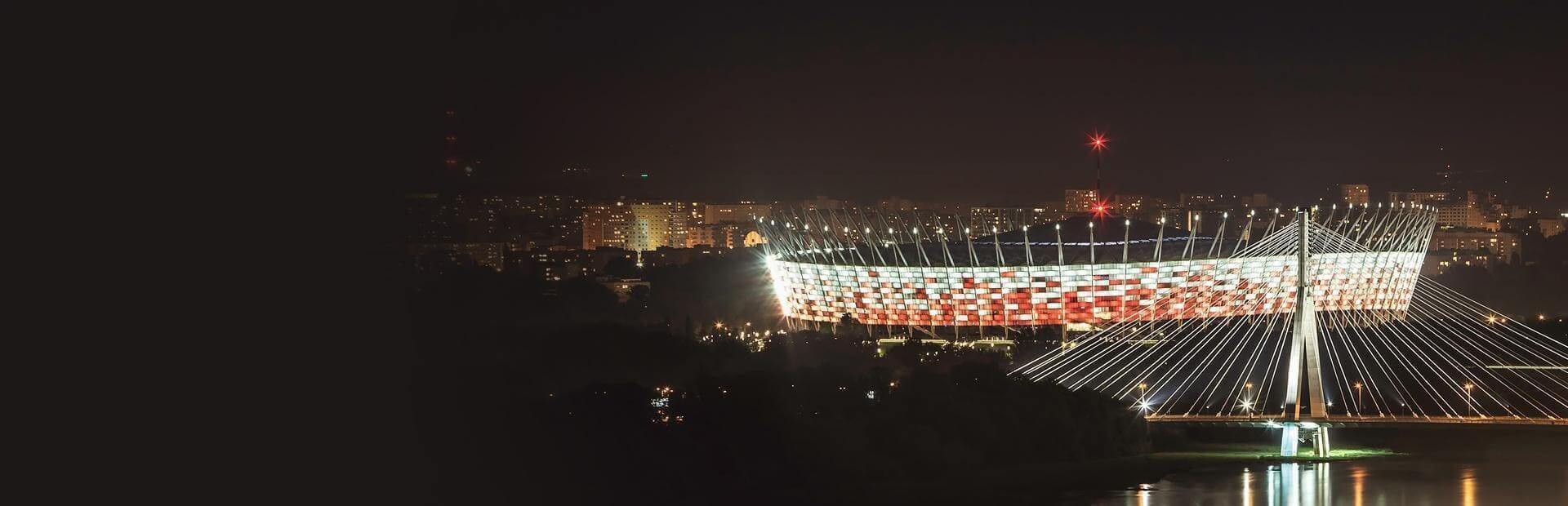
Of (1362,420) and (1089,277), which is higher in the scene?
(1089,277)

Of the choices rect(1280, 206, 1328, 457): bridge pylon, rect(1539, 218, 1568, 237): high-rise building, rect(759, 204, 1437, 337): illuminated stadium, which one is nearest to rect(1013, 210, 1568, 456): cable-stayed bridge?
rect(1280, 206, 1328, 457): bridge pylon

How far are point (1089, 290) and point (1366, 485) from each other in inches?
892

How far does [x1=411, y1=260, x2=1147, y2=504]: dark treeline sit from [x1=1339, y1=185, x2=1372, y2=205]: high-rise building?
8836 centimetres

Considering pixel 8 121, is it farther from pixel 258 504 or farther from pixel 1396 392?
pixel 1396 392

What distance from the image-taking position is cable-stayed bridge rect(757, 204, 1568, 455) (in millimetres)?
43281

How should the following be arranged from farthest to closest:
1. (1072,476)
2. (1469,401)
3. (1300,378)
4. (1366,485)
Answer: (1469,401) → (1300,378) → (1072,476) → (1366,485)

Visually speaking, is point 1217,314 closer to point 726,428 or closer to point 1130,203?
point 726,428

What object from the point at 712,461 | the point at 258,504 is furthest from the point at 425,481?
the point at 712,461

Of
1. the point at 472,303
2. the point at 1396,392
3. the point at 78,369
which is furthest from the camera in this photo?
the point at 472,303

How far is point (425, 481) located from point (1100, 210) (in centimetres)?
3472

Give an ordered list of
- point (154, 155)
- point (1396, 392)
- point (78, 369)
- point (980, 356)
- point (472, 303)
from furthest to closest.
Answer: point (472, 303) → point (980, 356) → point (1396, 392) → point (154, 155) → point (78, 369)

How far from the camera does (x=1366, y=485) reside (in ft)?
118

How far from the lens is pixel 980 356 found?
50875 mm

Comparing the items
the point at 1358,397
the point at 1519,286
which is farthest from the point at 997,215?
the point at 1358,397
